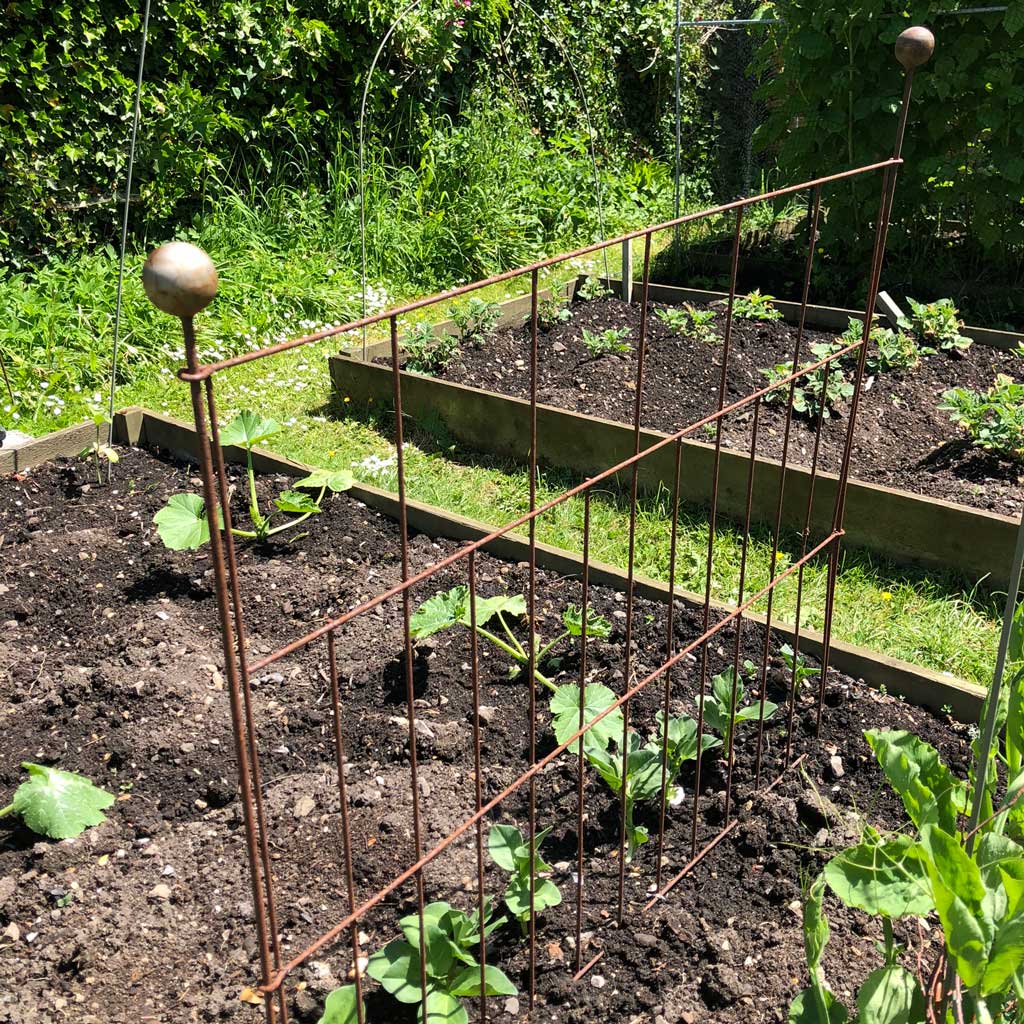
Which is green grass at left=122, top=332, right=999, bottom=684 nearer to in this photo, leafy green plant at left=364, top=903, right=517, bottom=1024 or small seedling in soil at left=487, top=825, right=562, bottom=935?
small seedling in soil at left=487, top=825, right=562, bottom=935

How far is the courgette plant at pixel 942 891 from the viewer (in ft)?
4.56

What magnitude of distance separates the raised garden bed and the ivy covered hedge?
6.04 feet

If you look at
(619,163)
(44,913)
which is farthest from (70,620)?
(619,163)

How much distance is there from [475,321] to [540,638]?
2326mm

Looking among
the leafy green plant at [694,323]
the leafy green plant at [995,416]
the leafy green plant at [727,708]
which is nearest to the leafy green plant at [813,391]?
the leafy green plant at [995,416]

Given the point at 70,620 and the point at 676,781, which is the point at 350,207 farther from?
the point at 676,781

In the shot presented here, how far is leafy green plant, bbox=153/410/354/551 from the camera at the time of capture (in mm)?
3088

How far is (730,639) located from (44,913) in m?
1.70

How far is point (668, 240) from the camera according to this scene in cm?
674

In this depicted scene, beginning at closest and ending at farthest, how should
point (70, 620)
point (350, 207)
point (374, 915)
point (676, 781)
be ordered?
point (374, 915) → point (676, 781) → point (70, 620) → point (350, 207)

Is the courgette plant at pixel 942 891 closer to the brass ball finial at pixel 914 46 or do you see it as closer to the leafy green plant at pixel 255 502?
the brass ball finial at pixel 914 46

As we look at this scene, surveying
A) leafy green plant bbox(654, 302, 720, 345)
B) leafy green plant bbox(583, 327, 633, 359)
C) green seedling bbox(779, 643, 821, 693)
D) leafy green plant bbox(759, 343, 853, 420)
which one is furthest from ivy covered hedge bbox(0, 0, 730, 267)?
green seedling bbox(779, 643, 821, 693)

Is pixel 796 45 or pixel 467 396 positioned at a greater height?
pixel 796 45

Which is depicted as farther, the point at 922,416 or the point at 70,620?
the point at 922,416
